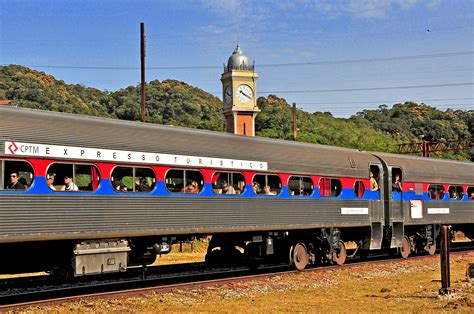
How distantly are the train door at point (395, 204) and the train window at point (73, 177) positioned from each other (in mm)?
12180

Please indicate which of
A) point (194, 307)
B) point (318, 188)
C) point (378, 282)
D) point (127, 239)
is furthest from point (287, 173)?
point (194, 307)

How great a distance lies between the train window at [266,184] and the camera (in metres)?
17.2

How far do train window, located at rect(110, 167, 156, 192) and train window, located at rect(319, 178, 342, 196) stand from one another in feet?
21.6

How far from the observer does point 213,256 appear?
19109mm

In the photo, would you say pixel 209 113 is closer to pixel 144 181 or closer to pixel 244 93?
pixel 244 93

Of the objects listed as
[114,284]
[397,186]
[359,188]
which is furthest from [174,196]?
[397,186]

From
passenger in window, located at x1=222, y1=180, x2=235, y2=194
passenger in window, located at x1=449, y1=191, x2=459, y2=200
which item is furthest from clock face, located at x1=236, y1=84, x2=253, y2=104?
passenger in window, located at x1=222, y1=180, x2=235, y2=194

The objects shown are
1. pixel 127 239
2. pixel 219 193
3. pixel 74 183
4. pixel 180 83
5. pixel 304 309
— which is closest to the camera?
pixel 304 309

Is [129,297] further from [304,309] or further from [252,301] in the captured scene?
[304,309]

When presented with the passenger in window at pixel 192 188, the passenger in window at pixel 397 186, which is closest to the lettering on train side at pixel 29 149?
the passenger in window at pixel 192 188

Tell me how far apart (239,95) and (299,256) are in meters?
38.2

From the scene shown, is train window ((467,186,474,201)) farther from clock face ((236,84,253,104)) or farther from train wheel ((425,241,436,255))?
clock face ((236,84,253,104))

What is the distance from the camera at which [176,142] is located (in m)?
15.2

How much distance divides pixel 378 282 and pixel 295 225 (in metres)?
3.11
